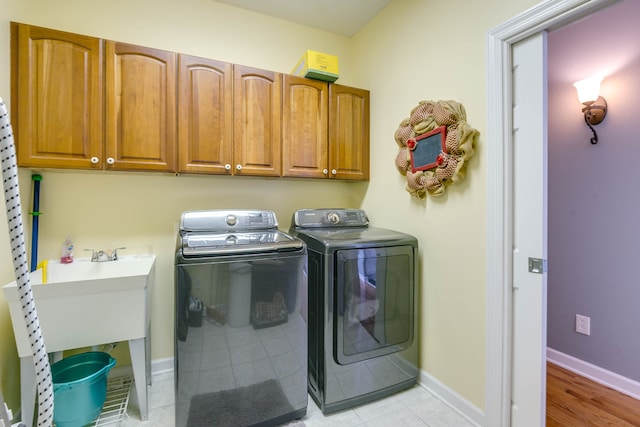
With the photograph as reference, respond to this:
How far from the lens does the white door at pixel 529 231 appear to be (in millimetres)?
1376

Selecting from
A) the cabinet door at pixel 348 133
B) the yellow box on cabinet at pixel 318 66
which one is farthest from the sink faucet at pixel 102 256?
the yellow box on cabinet at pixel 318 66

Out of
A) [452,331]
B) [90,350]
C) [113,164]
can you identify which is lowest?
[90,350]

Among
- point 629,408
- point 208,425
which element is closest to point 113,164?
point 208,425

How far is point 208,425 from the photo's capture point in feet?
4.85

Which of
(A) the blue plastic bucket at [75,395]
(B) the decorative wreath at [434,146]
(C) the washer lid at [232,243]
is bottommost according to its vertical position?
(A) the blue plastic bucket at [75,395]

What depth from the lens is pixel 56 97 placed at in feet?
5.10

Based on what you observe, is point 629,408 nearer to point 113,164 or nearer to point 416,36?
point 416,36

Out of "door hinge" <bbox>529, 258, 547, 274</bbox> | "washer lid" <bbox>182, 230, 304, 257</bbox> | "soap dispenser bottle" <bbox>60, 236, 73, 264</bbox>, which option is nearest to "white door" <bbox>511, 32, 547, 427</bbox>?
"door hinge" <bbox>529, 258, 547, 274</bbox>

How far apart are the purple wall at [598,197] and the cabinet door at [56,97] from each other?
3.15 metres

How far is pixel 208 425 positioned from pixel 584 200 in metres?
3.00

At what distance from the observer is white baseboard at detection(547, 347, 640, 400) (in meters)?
1.94

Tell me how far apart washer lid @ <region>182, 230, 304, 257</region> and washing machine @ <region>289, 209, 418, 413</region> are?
→ 24 cm

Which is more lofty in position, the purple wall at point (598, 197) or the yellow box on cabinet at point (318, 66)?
the yellow box on cabinet at point (318, 66)

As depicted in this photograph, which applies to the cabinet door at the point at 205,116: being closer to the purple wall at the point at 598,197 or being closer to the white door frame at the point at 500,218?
the white door frame at the point at 500,218
